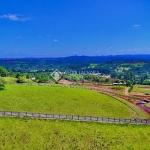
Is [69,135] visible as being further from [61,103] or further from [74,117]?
[61,103]

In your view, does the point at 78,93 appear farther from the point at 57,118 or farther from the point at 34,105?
the point at 57,118

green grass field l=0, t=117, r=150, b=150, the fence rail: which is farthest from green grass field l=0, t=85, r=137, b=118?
green grass field l=0, t=117, r=150, b=150

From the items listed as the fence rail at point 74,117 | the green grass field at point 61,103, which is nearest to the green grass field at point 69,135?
the fence rail at point 74,117

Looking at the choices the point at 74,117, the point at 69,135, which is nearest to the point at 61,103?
the point at 74,117

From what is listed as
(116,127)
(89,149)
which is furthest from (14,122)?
(116,127)

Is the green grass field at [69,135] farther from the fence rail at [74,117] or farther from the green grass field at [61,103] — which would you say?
the green grass field at [61,103]

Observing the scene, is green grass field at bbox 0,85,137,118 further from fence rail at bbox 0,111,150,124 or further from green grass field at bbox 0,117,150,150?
green grass field at bbox 0,117,150,150
